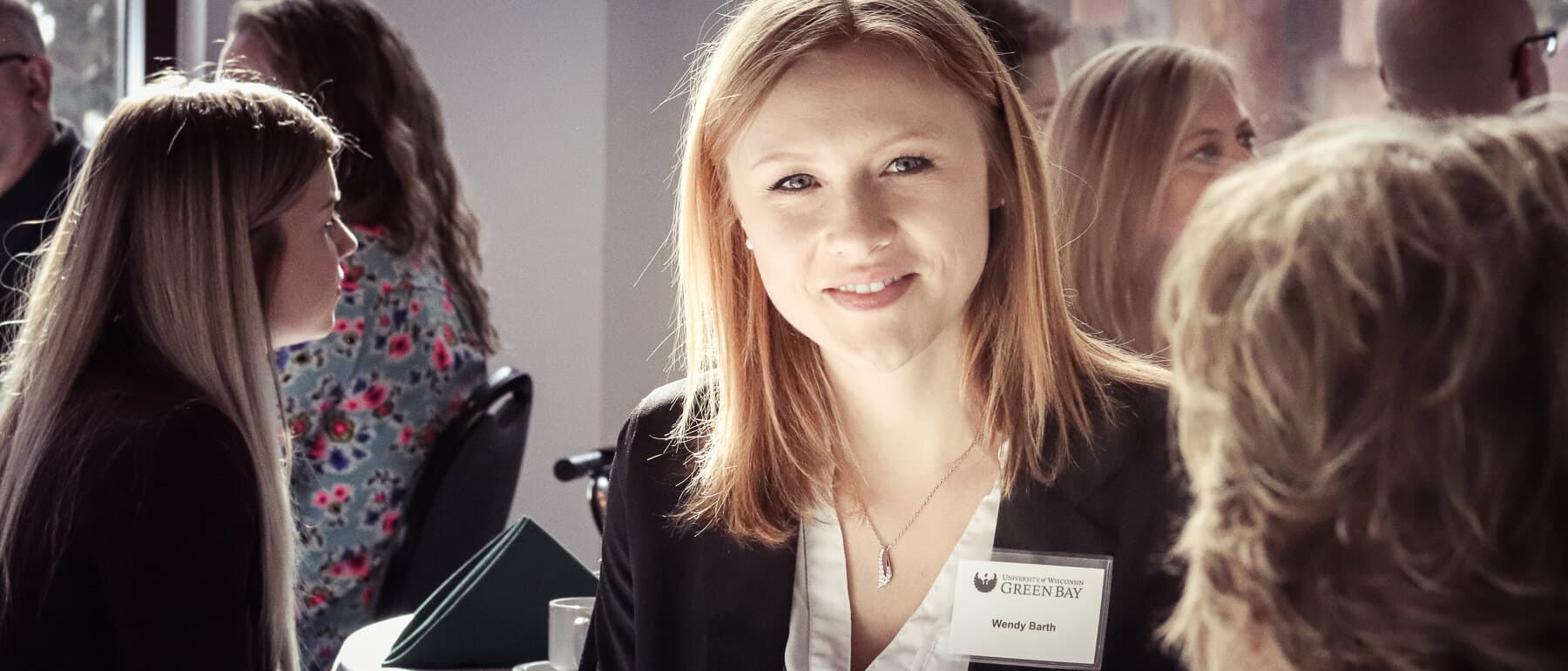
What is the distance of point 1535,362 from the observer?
609mm

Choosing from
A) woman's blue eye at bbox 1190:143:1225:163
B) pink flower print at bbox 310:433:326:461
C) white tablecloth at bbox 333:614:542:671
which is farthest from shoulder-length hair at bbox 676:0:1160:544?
pink flower print at bbox 310:433:326:461

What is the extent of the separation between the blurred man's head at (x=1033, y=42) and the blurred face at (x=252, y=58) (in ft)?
4.84

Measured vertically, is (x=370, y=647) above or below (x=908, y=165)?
below

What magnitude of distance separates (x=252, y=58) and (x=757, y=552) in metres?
2.04

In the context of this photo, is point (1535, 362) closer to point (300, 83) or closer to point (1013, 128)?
point (1013, 128)

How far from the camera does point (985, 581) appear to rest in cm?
143

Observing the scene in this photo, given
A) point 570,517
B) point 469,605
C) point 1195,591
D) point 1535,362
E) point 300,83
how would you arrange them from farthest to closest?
point 570,517, point 300,83, point 469,605, point 1195,591, point 1535,362

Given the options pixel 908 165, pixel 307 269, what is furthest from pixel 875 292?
pixel 307 269

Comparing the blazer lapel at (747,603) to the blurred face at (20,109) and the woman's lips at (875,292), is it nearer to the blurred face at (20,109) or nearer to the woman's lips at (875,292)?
the woman's lips at (875,292)

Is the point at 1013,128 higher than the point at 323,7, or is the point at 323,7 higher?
the point at 323,7

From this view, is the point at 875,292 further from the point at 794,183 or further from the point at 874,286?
the point at 794,183

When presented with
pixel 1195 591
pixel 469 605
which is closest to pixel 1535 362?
pixel 1195 591

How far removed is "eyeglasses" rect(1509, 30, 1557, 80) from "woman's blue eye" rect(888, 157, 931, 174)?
3.63 ft

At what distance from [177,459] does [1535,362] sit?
1548 millimetres
